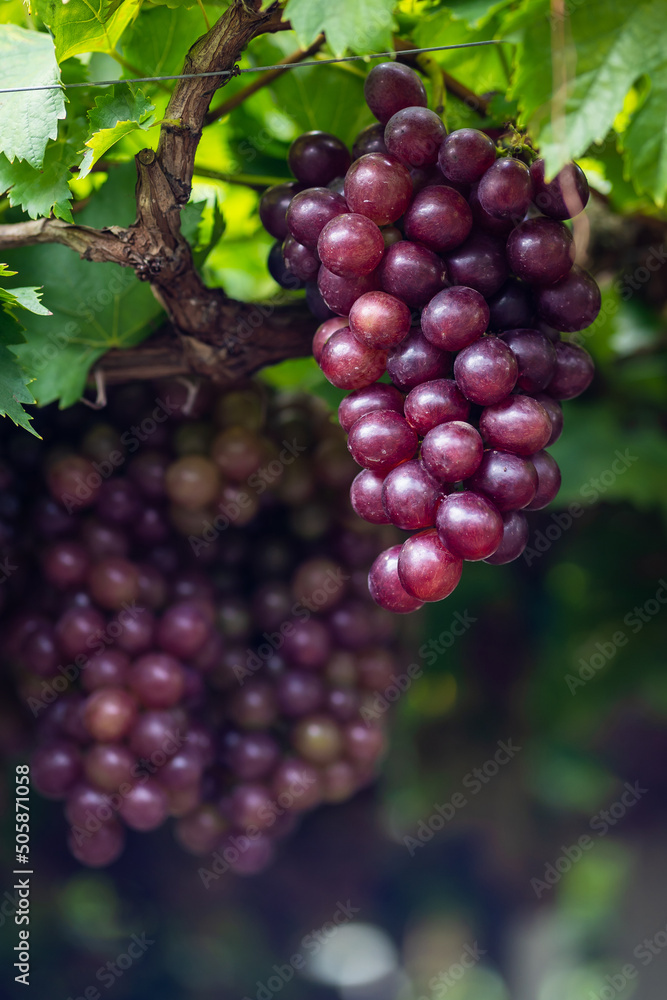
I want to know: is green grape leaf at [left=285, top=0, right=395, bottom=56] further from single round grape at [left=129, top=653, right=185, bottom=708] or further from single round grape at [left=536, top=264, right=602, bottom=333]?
single round grape at [left=129, top=653, right=185, bottom=708]

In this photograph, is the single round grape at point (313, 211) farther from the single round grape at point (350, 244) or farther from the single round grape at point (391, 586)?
the single round grape at point (391, 586)

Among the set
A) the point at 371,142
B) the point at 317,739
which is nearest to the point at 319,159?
the point at 371,142

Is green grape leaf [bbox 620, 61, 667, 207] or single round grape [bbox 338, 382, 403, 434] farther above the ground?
green grape leaf [bbox 620, 61, 667, 207]

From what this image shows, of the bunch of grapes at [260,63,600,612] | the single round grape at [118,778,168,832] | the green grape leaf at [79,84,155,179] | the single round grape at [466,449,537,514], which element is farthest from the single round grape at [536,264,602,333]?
the single round grape at [118,778,168,832]

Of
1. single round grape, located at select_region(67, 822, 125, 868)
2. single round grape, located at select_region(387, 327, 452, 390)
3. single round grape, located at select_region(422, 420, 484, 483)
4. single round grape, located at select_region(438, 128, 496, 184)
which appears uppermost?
single round grape, located at select_region(438, 128, 496, 184)

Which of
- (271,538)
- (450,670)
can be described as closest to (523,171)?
(271,538)

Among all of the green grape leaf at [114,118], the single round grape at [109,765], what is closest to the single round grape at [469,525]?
the green grape leaf at [114,118]

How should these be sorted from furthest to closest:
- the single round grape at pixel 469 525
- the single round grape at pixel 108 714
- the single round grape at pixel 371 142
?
the single round grape at pixel 108 714, the single round grape at pixel 371 142, the single round grape at pixel 469 525
